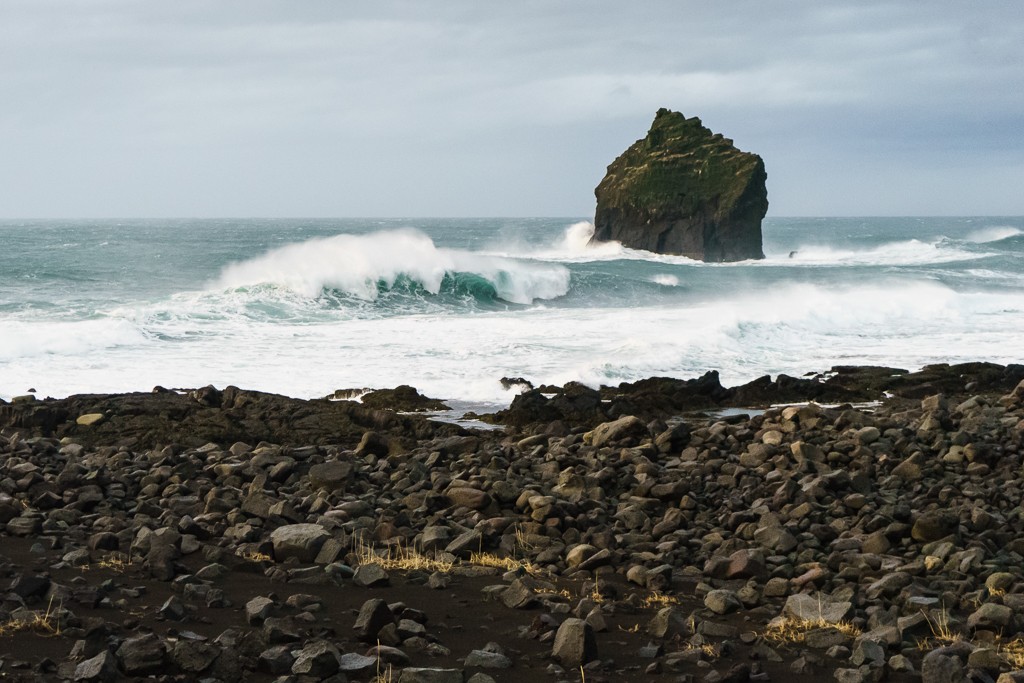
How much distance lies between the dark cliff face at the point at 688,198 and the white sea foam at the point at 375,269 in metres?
26.9

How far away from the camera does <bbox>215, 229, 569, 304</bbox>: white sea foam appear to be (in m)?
31.8

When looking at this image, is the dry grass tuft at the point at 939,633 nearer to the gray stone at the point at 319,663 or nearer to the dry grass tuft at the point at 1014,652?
the dry grass tuft at the point at 1014,652

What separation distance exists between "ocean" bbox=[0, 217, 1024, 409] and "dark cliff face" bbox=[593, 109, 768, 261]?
15843 mm

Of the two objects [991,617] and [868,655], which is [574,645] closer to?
[868,655]

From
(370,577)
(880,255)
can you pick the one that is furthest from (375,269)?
(880,255)

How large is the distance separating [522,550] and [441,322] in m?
18.6

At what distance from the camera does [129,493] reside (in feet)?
27.0

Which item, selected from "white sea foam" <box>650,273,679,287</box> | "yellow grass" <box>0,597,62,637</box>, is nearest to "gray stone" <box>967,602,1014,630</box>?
"yellow grass" <box>0,597,62,637</box>

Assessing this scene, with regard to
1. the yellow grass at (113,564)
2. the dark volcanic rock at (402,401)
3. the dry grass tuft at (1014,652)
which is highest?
the yellow grass at (113,564)

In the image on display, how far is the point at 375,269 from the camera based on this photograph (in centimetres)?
3362

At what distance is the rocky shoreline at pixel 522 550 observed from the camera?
4625 mm

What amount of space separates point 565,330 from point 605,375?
21.5 feet

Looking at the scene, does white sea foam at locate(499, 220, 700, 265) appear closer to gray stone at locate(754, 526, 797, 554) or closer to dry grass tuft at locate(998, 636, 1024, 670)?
gray stone at locate(754, 526, 797, 554)

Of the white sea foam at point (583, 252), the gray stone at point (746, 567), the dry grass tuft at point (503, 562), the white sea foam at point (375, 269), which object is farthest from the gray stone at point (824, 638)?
the white sea foam at point (583, 252)
